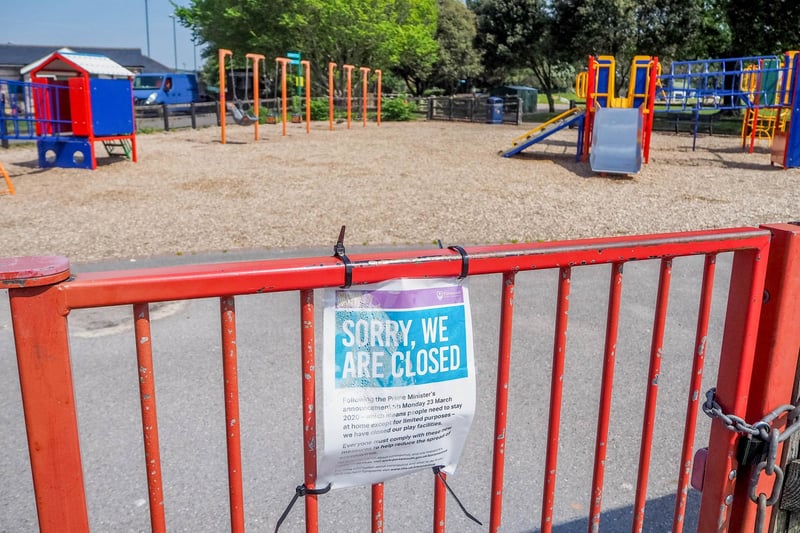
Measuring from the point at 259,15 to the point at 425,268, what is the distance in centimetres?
3921

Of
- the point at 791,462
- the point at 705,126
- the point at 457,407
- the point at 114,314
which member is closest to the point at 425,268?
the point at 457,407

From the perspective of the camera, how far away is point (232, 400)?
5.55 ft

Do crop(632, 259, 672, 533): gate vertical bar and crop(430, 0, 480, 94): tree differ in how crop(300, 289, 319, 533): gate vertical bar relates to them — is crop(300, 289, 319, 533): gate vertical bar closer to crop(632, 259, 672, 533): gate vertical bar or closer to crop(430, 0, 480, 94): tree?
crop(632, 259, 672, 533): gate vertical bar

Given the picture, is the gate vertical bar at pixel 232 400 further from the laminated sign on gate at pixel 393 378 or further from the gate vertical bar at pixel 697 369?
the gate vertical bar at pixel 697 369

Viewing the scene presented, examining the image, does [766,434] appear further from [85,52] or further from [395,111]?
[85,52]

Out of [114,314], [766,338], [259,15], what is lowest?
[114,314]

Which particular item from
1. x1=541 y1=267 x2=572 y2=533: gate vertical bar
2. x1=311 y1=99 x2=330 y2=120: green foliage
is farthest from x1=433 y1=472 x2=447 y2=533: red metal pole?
x1=311 y1=99 x2=330 y2=120: green foliage

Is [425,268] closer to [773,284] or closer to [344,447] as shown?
[344,447]

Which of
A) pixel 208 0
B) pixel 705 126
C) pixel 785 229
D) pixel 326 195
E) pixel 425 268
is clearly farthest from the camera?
pixel 208 0

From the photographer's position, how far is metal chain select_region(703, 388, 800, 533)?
203 centimetres

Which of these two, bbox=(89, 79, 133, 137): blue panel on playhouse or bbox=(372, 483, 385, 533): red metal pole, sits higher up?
bbox=(89, 79, 133, 137): blue panel on playhouse

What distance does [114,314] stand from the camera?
586 cm

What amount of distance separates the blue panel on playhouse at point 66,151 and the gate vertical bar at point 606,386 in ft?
46.1

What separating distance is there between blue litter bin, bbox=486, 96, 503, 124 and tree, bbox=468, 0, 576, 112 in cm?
609
